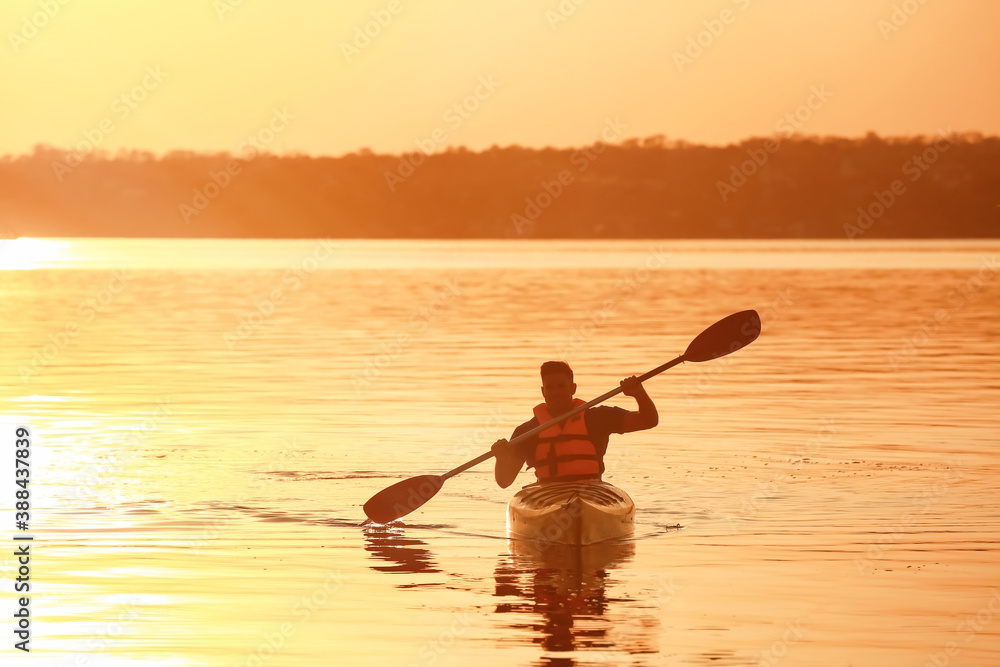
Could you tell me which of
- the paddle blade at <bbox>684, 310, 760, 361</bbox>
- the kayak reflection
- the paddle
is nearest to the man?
the paddle

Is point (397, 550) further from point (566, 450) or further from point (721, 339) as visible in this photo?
point (721, 339)

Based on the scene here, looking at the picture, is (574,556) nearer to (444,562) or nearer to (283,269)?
(444,562)

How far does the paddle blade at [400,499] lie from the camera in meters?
14.4

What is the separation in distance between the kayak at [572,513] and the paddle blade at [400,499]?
3.66 feet

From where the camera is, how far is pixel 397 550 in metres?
13.5

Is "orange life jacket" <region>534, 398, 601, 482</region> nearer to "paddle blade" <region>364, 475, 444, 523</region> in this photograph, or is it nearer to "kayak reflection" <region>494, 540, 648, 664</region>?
"kayak reflection" <region>494, 540, 648, 664</region>

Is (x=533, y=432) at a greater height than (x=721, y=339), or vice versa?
(x=721, y=339)

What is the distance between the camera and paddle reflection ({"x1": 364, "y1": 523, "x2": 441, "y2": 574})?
1268 cm

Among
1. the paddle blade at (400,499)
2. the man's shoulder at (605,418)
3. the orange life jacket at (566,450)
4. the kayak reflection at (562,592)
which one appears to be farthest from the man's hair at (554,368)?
the paddle blade at (400,499)

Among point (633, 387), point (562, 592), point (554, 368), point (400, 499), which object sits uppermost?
point (554, 368)

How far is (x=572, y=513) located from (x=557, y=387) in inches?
40.6

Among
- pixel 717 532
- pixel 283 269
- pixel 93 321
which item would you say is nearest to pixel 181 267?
pixel 283 269

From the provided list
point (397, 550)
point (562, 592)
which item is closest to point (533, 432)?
point (397, 550)

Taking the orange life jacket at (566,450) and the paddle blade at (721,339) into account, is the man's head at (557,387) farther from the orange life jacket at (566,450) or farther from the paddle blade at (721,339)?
the paddle blade at (721,339)
